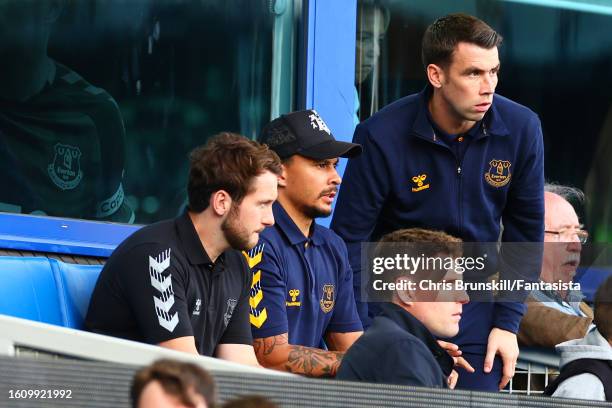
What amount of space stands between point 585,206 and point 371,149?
2.70 meters

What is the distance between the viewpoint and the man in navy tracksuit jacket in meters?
5.42

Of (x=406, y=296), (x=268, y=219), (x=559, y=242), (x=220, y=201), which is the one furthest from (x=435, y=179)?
(x=559, y=242)

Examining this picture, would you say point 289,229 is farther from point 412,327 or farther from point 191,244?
point 412,327

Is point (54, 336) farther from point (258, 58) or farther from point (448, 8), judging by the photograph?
point (448, 8)

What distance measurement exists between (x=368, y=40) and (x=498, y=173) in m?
2.08

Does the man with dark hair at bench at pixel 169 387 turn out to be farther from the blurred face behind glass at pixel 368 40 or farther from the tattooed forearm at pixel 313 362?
the blurred face behind glass at pixel 368 40

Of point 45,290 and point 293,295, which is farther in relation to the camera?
point 293,295

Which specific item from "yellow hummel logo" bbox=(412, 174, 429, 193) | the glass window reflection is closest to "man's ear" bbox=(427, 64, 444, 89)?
"yellow hummel logo" bbox=(412, 174, 429, 193)

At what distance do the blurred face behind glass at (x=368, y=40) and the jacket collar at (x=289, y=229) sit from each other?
223 centimetres

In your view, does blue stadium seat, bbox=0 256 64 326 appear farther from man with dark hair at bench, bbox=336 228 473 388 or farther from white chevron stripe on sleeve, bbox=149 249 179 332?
man with dark hair at bench, bbox=336 228 473 388

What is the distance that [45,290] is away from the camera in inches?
178

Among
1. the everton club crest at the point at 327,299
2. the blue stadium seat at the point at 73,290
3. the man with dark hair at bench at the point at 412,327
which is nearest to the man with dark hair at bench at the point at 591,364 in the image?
the man with dark hair at bench at the point at 412,327

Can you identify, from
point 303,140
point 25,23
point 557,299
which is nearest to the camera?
point 303,140

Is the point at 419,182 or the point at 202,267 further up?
the point at 419,182
